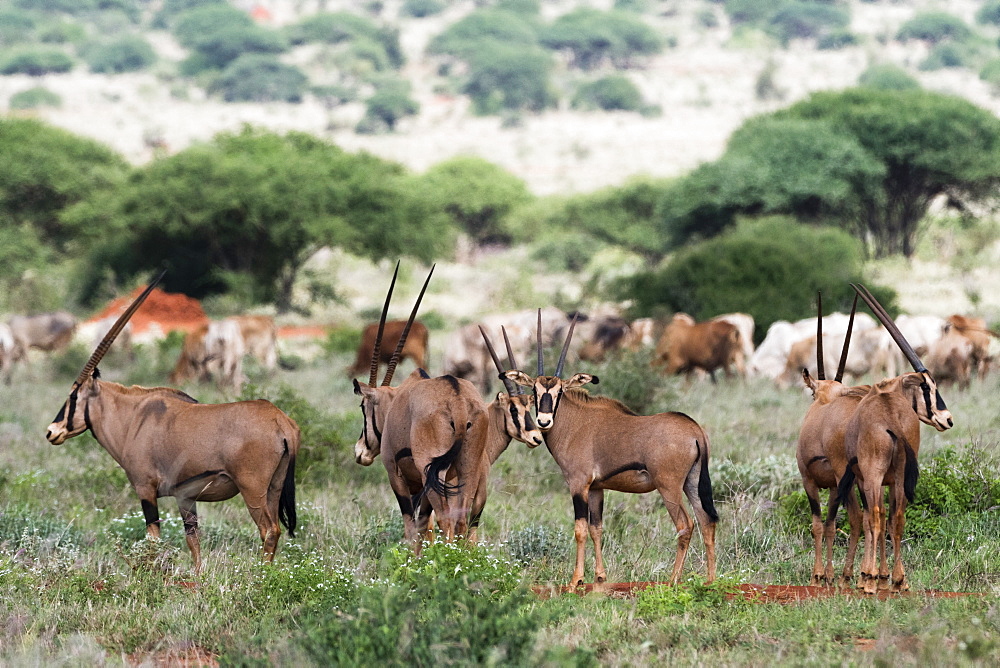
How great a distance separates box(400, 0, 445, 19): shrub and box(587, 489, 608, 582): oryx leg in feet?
A: 441

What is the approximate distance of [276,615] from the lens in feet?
22.0

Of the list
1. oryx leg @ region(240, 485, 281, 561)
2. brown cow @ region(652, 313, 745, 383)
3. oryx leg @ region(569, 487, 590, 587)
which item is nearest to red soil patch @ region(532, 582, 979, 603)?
oryx leg @ region(569, 487, 590, 587)

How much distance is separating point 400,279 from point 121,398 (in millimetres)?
32927

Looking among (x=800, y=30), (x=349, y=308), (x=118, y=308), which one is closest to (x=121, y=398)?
(x=118, y=308)

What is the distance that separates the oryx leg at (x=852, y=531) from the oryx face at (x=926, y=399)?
2.33ft

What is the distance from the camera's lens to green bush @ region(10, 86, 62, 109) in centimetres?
9088

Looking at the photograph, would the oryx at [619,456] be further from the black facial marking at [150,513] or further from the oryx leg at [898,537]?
the black facial marking at [150,513]

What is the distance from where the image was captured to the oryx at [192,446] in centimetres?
796

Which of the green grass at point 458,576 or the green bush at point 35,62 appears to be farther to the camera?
the green bush at point 35,62

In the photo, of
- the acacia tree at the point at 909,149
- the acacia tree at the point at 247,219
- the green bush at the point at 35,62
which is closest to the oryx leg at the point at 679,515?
the acacia tree at the point at 247,219

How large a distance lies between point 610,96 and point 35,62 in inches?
1912

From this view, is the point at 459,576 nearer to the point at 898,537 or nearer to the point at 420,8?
the point at 898,537

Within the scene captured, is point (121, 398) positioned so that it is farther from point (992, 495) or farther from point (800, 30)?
point (800, 30)

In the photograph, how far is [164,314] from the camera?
32.4m
